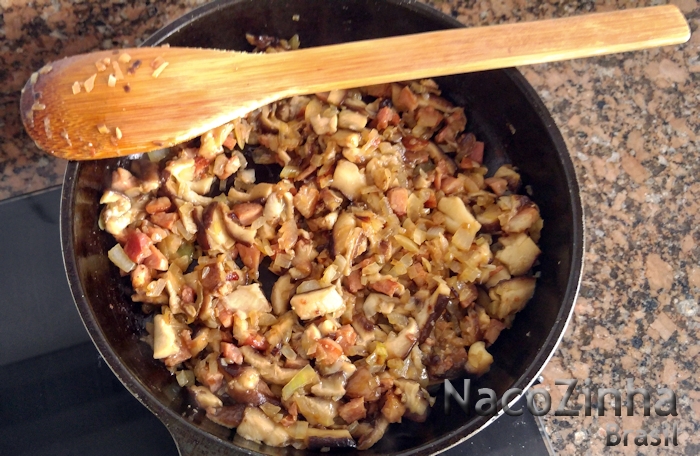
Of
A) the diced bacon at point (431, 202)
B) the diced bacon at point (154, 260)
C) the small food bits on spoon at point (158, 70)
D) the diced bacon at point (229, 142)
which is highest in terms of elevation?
the small food bits on spoon at point (158, 70)

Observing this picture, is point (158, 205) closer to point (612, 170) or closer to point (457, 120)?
point (457, 120)

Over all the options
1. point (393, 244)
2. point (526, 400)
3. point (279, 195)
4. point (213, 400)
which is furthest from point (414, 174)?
point (213, 400)

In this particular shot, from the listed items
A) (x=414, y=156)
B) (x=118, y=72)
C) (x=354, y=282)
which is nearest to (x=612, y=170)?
(x=414, y=156)

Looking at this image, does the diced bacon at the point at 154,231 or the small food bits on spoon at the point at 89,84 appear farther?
the diced bacon at the point at 154,231

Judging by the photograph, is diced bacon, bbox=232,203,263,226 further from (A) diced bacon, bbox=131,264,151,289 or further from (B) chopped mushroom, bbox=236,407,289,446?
(B) chopped mushroom, bbox=236,407,289,446

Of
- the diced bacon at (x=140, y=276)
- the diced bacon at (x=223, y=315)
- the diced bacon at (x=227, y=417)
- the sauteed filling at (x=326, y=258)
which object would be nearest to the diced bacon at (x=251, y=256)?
the sauteed filling at (x=326, y=258)

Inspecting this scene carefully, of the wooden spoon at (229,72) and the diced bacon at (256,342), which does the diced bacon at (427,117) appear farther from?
the diced bacon at (256,342)
